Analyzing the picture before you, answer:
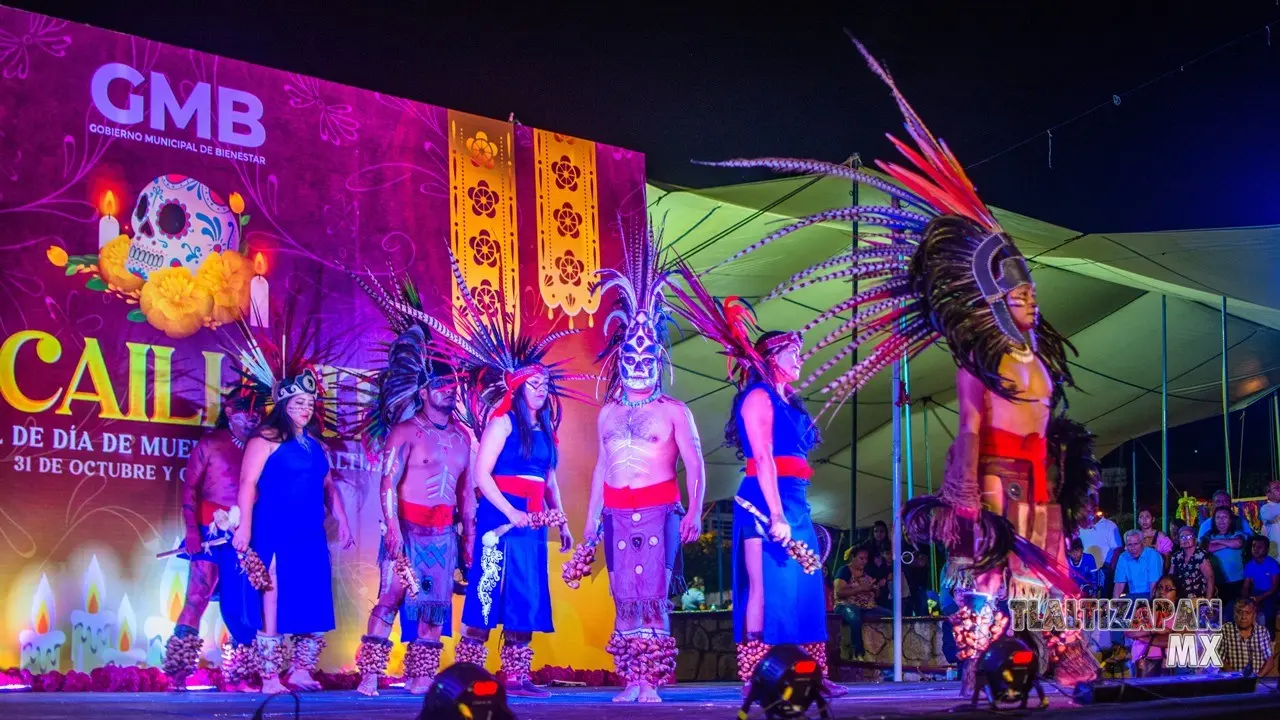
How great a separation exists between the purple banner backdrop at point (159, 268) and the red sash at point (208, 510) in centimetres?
28

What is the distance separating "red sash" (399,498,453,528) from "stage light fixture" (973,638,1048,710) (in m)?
3.82

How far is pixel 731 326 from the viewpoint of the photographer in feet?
25.3

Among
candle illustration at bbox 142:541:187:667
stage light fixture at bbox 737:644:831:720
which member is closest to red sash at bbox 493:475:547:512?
candle illustration at bbox 142:541:187:667

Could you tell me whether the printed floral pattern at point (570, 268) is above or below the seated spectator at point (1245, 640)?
above

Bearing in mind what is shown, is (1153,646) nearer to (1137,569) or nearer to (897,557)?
(897,557)

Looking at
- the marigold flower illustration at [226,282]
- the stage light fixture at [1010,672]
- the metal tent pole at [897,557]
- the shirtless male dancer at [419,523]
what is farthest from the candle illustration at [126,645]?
the stage light fixture at [1010,672]

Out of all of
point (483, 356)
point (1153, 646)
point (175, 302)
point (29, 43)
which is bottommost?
point (1153, 646)

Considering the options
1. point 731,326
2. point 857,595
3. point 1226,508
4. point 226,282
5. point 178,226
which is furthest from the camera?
point 857,595

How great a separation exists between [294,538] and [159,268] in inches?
81.7

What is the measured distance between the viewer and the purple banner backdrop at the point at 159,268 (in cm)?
809

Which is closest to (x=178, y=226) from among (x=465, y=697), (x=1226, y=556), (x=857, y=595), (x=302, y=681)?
(x=302, y=681)

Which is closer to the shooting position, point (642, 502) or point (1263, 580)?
point (642, 502)

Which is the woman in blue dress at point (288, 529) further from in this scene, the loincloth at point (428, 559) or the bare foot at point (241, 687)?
the loincloth at point (428, 559)

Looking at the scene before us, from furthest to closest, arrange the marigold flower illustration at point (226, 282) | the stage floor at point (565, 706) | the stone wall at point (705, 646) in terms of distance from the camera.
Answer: the stone wall at point (705, 646) < the marigold flower illustration at point (226, 282) < the stage floor at point (565, 706)
